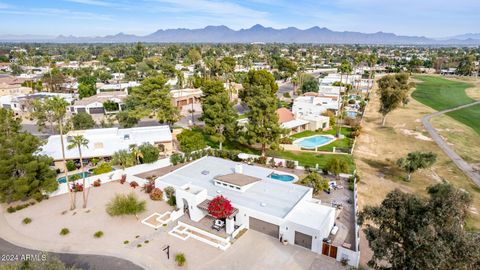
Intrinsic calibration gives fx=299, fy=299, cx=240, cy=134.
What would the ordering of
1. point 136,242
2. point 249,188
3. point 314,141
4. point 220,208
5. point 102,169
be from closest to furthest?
point 136,242, point 220,208, point 249,188, point 102,169, point 314,141

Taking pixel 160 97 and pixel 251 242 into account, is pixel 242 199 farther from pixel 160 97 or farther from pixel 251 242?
pixel 160 97

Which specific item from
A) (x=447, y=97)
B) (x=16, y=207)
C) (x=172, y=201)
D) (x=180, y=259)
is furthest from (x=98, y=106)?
(x=447, y=97)

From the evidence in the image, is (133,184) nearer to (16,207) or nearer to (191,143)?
(191,143)

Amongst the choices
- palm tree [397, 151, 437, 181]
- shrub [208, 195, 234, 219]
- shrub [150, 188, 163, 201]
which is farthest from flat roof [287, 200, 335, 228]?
palm tree [397, 151, 437, 181]

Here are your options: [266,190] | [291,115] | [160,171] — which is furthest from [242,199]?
[291,115]

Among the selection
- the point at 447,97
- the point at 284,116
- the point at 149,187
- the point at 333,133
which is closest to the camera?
the point at 149,187

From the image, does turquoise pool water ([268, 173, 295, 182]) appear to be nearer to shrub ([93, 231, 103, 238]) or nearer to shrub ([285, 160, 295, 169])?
shrub ([285, 160, 295, 169])
